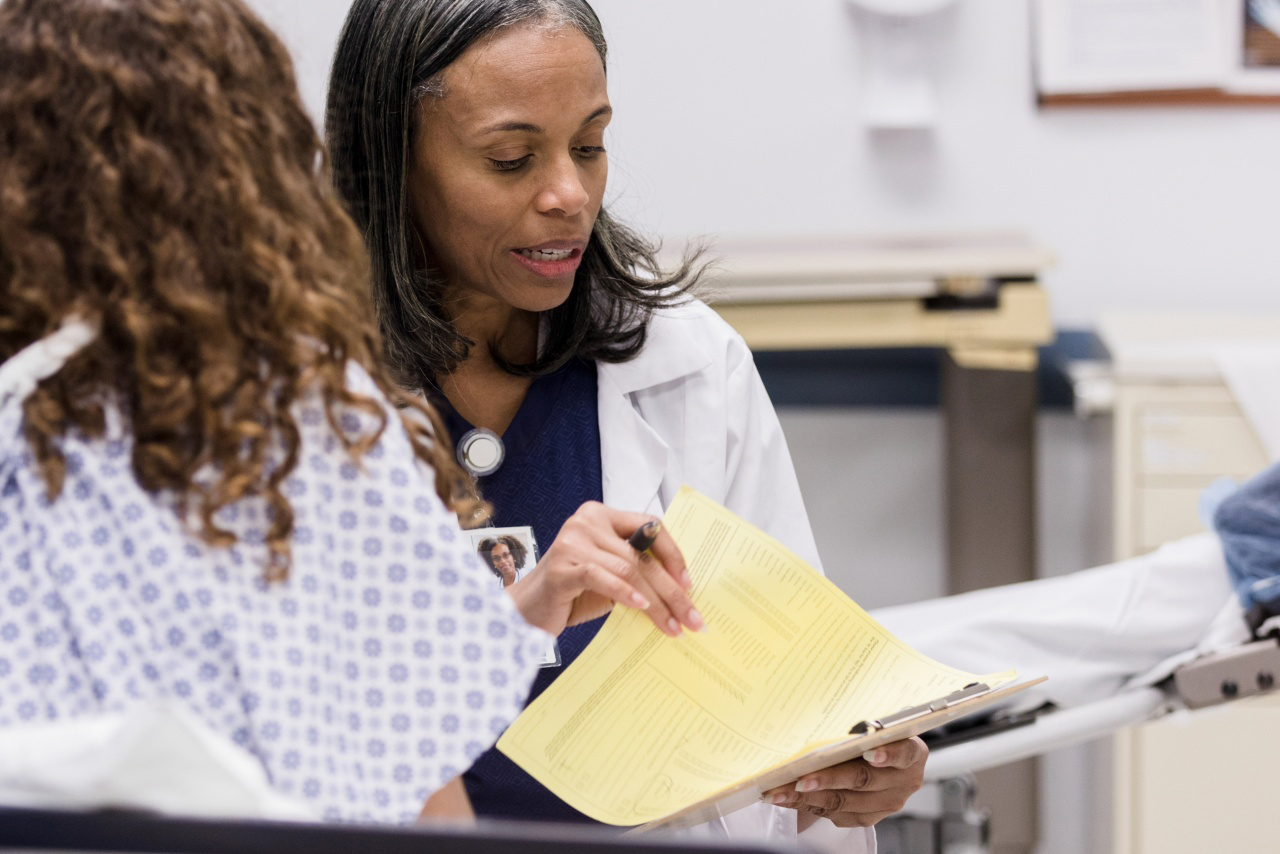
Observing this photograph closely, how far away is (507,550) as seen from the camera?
121 cm

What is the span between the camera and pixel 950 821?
2.04 metres

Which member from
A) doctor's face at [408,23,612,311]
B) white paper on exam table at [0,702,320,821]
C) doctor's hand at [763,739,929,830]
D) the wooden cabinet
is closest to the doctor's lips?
doctor's face at [408,23,612,311]

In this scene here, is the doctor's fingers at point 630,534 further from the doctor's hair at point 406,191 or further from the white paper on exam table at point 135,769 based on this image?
the white paper on exam table at point 135,769

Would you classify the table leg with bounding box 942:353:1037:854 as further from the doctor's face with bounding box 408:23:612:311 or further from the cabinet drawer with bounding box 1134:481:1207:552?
the doctor's face with bounding box 408:23:612:311

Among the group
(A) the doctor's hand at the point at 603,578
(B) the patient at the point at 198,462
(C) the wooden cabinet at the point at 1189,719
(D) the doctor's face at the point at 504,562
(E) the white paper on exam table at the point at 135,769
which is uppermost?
(B) the patient at the point at 198,462

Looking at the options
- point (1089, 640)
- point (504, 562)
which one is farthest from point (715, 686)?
point (1089, 640)

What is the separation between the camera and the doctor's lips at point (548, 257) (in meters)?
1.22

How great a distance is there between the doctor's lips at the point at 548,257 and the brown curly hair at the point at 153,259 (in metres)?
0.57

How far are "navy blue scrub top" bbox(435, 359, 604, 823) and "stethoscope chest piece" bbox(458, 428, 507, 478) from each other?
2 centimetres

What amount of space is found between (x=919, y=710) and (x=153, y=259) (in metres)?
0.59

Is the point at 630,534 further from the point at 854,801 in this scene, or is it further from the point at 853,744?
the point at 854,801

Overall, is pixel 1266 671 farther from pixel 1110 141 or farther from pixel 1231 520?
pixel 1110 141

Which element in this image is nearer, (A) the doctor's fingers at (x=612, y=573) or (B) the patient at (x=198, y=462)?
(B) the patient at (x=198, y=462)

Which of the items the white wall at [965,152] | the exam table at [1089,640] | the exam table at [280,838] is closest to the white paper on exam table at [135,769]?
the exam table at [280,838]
